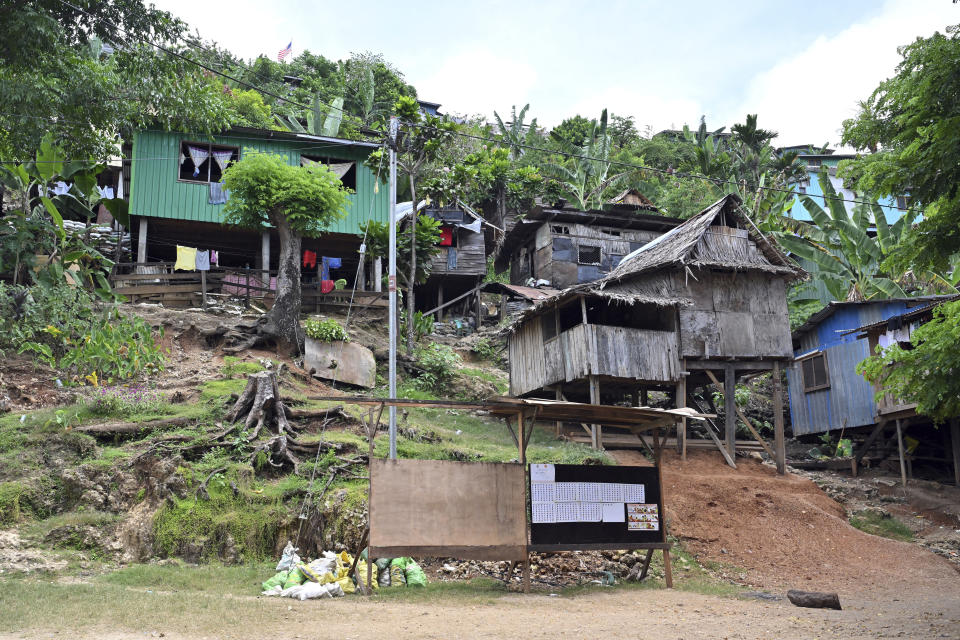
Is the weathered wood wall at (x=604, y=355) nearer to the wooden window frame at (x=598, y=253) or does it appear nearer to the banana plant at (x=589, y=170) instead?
the wooden window frame at (x=598, y=253)

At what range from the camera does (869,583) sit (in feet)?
46.7

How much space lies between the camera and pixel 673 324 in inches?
877

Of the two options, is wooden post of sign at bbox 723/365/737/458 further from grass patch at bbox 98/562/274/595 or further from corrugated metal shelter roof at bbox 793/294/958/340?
grass patch at bbox 98/562/274/595

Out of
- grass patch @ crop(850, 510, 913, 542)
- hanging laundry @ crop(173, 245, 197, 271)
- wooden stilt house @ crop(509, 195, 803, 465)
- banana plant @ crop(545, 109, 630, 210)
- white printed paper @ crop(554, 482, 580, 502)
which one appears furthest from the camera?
banana plant @ crop(545, 109, 630, 210)

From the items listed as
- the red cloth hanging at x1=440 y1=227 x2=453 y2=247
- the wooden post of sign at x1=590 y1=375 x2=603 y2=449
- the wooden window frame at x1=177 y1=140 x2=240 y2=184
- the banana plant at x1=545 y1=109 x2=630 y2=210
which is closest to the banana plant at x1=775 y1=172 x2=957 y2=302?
the banana plant at x1=545 y1=109 x2=630 y2=210

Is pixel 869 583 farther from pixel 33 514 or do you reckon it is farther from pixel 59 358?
pixel 59 358

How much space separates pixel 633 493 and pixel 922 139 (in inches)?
259

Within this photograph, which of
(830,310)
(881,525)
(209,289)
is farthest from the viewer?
(209,289)

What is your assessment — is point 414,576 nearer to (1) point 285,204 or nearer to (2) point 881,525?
(2) point 881,525

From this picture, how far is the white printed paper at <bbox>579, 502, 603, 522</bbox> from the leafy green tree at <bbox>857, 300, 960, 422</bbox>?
454 cm

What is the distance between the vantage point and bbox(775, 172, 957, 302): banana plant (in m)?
27.8

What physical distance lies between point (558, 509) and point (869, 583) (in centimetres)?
665

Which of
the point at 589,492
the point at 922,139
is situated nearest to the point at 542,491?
the point at 589,492

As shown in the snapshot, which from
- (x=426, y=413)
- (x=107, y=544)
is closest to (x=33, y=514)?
(x=107, y=544)
